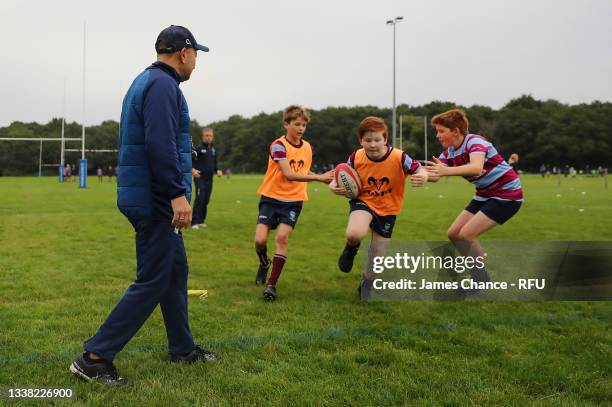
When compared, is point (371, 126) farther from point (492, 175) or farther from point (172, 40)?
point (172, 40)

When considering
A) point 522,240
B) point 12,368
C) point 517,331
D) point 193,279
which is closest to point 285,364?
point 12,368

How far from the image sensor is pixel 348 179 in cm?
593

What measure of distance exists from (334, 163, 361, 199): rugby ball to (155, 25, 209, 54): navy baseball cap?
2.53 metres

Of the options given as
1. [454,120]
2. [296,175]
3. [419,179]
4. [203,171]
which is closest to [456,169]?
[419,179]

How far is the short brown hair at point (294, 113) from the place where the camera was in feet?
21.1

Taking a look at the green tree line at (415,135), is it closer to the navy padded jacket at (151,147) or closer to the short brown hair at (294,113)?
the short brown hair at (294,113)

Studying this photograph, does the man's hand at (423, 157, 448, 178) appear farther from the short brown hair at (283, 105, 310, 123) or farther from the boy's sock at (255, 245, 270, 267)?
the boy's sock at (255, 245, 270, 267)

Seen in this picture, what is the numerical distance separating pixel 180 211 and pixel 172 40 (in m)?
1.20

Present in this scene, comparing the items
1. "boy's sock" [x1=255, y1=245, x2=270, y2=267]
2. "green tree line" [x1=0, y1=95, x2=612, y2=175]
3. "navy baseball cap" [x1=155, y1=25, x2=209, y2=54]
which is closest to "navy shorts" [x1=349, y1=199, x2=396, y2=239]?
"boy's sock" [x1=255, y1=245, x2=270, y2=267]

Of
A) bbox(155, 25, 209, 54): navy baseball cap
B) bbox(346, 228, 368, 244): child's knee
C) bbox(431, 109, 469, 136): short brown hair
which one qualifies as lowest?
bbox(346, 228, 368, 244): child's knee

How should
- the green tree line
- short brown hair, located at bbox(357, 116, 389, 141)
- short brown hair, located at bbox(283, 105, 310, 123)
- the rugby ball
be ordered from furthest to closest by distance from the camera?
the green tree line → short brown hair, located at bbox(283, 105, 310, 123) → the rugby ball → short brown hair, located at bbox(357, 116, 389, 141)

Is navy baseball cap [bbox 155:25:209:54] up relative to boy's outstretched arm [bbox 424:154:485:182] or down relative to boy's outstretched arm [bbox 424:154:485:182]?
up

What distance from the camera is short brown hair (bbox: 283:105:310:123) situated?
6430 mm

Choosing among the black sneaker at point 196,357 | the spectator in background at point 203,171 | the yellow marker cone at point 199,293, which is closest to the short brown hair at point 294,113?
the yellow marker cone at point 199,293
